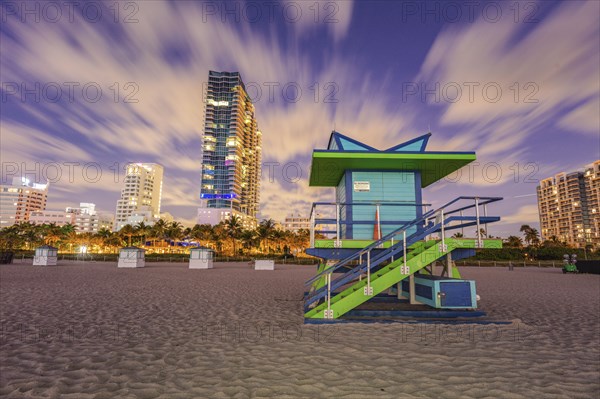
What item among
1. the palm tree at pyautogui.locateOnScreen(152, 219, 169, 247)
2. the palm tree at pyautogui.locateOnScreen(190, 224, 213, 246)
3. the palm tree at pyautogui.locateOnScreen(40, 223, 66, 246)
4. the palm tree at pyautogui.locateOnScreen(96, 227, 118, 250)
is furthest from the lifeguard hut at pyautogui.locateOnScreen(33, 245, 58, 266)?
the palm tree at pyautogui.locateOnScreen(40, 223, 66, 246)

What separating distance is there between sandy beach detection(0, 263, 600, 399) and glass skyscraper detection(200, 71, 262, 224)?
16214cm

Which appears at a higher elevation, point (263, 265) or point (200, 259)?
point (200, 259)

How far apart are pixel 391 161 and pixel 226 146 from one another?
175408 mm

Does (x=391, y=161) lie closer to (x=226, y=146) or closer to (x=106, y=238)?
(x=106, y=238)

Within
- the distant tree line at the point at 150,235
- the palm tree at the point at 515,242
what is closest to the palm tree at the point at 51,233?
the distant tree line at the point at 150,235

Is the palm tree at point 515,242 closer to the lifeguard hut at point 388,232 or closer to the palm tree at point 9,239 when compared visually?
the lifeguard hut at point 388,232

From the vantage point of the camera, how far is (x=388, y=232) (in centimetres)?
1082

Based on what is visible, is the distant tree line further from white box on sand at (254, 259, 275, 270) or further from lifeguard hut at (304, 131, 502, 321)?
lifeguard hut at (304, 131, 502, 321)

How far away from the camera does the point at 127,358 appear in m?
5.49

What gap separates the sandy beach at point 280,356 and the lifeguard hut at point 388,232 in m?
0.94

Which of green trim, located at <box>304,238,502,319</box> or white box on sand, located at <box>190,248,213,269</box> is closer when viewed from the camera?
green trim, located at <box>304,238,502,319</box>

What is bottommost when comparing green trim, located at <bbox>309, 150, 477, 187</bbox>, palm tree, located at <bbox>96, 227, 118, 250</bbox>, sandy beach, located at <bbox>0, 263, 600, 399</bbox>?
sandy beach, located at <bbox>0, 263, 600, 399</bbox>

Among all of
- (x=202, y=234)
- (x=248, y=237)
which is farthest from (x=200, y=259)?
(x=202, y=234)

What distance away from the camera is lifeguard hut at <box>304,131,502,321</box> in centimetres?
819
